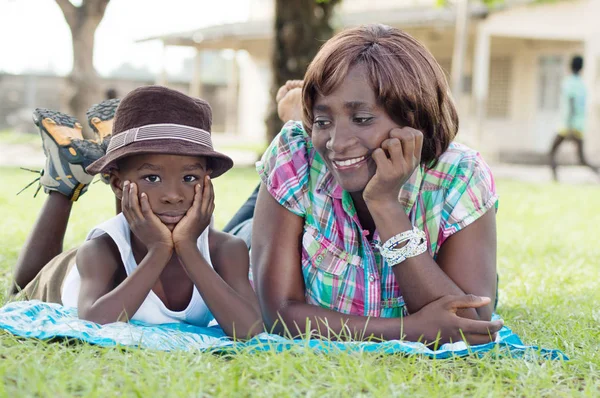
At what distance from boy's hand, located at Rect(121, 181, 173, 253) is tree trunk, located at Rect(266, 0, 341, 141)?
10.0 metres

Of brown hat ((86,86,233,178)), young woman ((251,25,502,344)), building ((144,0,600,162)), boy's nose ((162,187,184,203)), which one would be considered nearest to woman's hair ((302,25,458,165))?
young woman ((251,25,502,344))

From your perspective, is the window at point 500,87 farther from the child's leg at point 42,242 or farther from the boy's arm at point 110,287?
the boy's arm at point 110,287

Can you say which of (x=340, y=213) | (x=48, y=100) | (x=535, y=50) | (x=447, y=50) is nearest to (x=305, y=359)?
(x=340, y=213)

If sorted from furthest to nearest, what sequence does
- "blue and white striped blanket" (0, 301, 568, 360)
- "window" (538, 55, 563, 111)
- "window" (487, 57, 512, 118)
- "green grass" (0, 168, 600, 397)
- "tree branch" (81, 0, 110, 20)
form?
"window" (487, 57, 512, 118)
"window" (538, 55, 563, 111)
"tree branch" (81, 0, 110, 20)
"blue and white striped blanket" (0, 301, 568, 360)
"green grass" (0, 168, 600, 397)

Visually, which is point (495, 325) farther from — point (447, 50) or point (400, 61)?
point (447, 50)

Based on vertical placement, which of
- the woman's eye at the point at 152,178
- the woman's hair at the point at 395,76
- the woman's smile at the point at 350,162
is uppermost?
the woman's hair at the point at 395,76

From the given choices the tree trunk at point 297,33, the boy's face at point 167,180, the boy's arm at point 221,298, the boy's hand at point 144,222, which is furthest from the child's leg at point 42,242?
the tree trunk at point 297,33

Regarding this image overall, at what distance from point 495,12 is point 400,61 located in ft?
52.1

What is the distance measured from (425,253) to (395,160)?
357 millimetres

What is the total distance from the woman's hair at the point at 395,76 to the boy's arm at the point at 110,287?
83cm

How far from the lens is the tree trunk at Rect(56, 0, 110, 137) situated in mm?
14566

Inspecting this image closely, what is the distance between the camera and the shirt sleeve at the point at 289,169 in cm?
308

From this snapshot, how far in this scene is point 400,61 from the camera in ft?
9.21

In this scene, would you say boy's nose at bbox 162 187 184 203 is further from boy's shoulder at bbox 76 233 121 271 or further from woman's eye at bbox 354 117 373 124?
woman's eye at bbox 354 117 373 124
